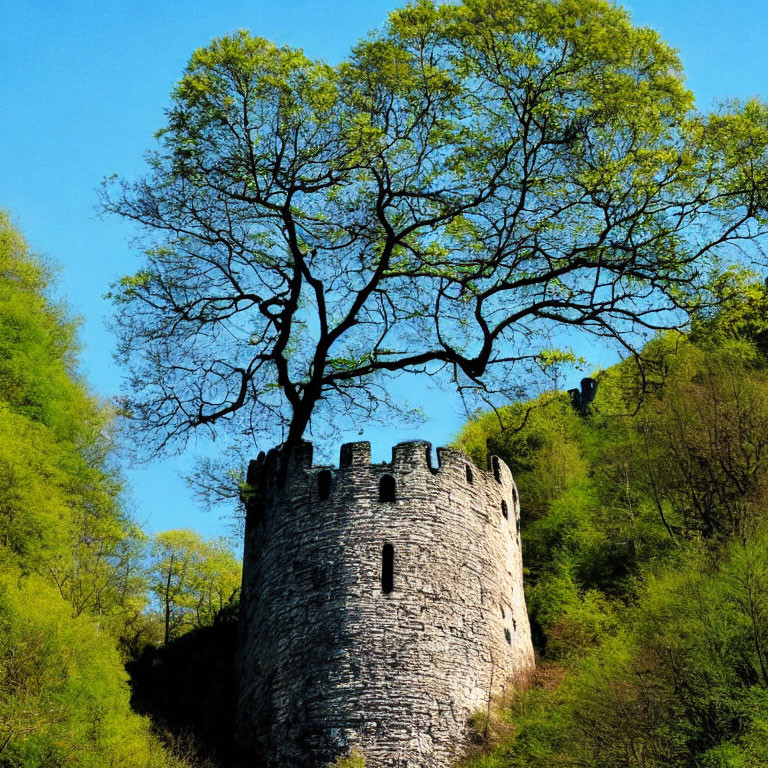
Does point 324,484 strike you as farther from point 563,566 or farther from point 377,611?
point 563,566

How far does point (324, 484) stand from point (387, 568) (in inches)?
84.2

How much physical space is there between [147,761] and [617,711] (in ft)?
24.3

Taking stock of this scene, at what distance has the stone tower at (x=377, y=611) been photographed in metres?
15.6

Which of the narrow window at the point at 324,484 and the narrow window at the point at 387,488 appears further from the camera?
the narrow window at the point at 324,484

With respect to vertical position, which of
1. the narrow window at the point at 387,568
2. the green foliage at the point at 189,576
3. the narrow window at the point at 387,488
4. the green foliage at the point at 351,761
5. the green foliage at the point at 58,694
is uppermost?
the green foliage at the point at 189,576

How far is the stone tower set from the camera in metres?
15.6

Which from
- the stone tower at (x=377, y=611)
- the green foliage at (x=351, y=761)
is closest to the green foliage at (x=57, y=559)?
the stone tower at (x=377, y=611)

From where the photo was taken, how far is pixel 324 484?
1828 cm

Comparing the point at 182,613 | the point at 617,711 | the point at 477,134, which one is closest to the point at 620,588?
the point at 617,711

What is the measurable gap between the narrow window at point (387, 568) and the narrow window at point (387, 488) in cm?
99

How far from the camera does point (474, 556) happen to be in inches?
703

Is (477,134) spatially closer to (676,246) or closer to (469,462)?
(676,246)

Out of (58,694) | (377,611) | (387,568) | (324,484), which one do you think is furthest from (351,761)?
(324,484)

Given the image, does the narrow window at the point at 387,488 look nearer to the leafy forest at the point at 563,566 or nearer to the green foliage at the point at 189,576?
the leafy forest at the point at 563,566
